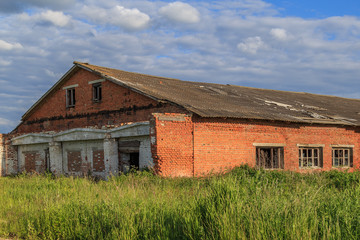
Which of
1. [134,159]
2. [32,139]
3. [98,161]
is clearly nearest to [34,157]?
[32,139]

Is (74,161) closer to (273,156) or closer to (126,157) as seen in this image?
(126,157)

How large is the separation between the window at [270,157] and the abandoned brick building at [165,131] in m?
0.05

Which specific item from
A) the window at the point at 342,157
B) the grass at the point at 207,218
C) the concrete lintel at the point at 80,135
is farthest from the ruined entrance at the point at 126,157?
the window at the point at 342,157

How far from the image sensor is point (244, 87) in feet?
95.2

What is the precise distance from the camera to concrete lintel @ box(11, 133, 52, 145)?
22.3 m

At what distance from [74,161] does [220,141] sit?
8416 millimetres

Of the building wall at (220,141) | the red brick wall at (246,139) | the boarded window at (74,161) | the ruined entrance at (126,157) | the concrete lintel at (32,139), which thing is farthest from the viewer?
the concrete lintel at (32,139)

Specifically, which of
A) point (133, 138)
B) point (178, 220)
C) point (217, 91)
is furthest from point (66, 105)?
point (178, 220)

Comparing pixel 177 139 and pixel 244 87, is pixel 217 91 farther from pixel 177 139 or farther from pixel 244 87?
pixel 177 139

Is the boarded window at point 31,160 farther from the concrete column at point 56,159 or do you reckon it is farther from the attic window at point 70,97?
the attic window at point 70,97

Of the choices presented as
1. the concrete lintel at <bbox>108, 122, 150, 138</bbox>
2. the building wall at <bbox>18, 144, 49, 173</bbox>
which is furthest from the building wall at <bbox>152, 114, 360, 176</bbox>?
the building wall at <bbox>18, 144, 49, 173</bbox>

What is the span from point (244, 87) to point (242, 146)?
482 inches

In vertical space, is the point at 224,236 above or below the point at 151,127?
below

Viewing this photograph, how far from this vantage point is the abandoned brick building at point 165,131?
15.9m
